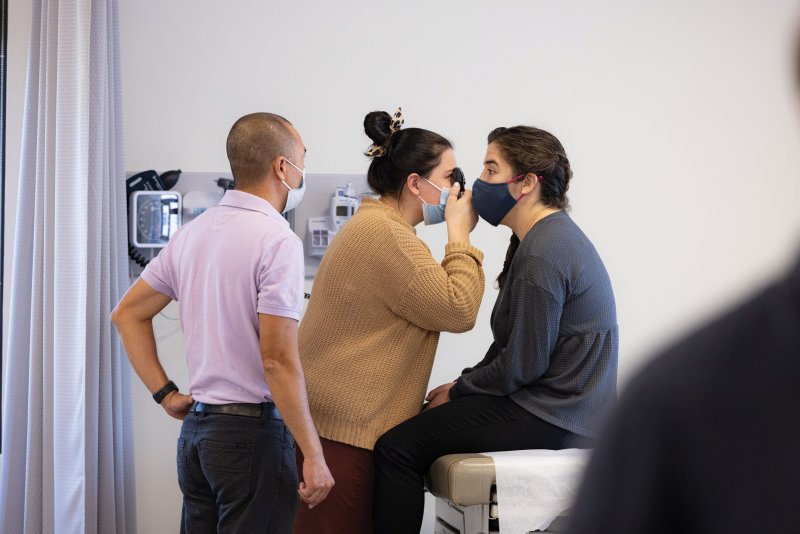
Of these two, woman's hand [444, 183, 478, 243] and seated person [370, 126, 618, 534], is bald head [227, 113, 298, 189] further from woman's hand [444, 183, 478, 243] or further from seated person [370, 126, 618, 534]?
seated person [370, 126, 618, 534]

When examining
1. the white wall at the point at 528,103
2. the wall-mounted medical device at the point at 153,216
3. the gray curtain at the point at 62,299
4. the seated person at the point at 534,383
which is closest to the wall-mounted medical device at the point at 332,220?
the white wall at the point at 528,103

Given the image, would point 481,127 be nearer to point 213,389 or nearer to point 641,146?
point 641,146

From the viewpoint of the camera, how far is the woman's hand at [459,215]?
93.2 inches

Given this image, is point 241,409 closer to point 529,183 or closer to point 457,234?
point 457,234

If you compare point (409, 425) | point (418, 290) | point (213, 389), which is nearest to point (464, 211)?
point (418, 290)

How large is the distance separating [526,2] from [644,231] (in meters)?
1.08

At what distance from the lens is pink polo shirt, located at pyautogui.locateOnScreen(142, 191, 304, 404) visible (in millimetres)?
1886

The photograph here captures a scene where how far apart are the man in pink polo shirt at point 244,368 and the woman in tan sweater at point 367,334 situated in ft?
0.89

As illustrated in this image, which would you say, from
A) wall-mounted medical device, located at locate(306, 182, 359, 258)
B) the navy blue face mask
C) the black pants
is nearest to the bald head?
the navy blue face mask

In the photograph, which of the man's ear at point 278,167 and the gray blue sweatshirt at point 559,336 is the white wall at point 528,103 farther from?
the man's ear at point 278,167

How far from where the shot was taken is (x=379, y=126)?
7.90 ft

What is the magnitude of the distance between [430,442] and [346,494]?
250 millimetres

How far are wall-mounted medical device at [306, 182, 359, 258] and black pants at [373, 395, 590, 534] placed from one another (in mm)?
1432

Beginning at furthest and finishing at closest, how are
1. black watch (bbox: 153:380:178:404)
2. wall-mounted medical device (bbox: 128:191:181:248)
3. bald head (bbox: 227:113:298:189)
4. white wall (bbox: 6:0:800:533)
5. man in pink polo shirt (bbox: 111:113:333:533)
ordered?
white wall (bbox: 6:0:800:533) < wall-mounted medical device (bbox: 128:191:181:248) < black watch (bbox: 153:380:178:404) < bald head (bbox: 227:113:298:189) < man in pink polo shirt (bbox: 111:113:333:533)
